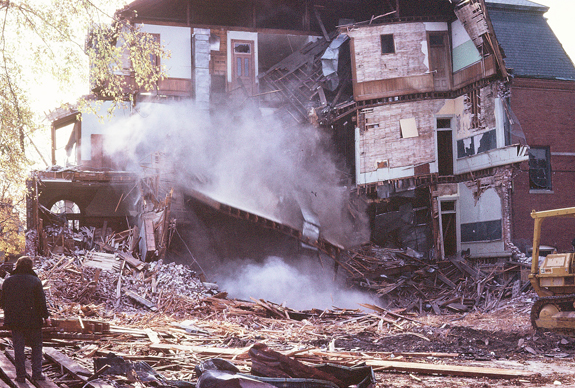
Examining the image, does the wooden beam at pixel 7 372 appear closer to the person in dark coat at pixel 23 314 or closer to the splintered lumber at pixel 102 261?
the person in dark coat at pixel 23 314

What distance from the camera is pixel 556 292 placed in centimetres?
1217

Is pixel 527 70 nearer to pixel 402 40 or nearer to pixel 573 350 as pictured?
pixel 402 40

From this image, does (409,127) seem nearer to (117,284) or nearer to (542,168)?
(542,168)

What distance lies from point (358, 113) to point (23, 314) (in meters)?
19.2

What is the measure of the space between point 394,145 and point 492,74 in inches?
201

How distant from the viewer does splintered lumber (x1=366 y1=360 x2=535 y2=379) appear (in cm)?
822

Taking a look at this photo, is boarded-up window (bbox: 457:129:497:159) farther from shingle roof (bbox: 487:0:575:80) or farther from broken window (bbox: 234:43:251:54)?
broken window (bbox: 234:43:251:54)

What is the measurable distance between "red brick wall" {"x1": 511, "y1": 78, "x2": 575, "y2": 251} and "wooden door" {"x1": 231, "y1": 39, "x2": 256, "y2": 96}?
41.2ft

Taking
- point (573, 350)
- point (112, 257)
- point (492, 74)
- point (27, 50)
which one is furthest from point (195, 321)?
point (492, 74)

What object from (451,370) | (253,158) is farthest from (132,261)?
(451,370)

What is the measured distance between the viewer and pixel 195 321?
13391 millimetres

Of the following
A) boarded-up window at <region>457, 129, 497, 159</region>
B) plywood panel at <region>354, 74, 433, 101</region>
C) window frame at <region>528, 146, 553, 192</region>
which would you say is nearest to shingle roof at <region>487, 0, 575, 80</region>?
boarded-up window at <region>457, 129, 497, 159</region>

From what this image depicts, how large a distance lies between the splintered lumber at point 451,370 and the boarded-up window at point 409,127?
16.4 metres

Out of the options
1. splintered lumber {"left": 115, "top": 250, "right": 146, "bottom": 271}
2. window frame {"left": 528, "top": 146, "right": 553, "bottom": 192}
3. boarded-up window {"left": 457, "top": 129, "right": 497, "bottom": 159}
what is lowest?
splintered lumber {"left": 115, "top": 250, "right": 146, "bottom": 271}
